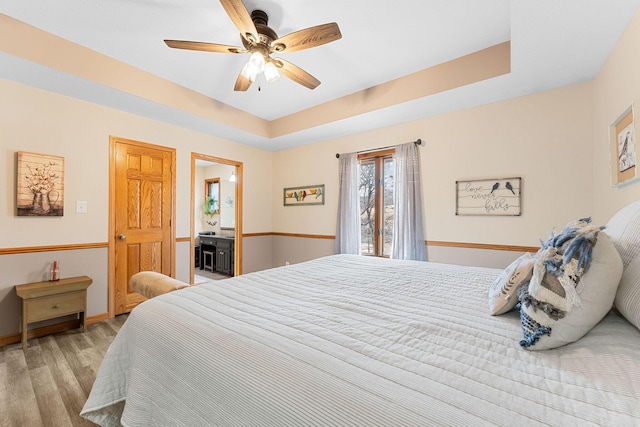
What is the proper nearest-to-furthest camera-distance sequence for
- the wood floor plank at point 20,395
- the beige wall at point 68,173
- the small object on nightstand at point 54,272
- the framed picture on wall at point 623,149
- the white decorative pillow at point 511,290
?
1. the white decorative pillow at point 511,290
2. the wood floor plank at point 20,395
3. the framed picture on wall at point 623,149
4. the beige wall at point 68,173
5. the small object on nightstand at point 54,272

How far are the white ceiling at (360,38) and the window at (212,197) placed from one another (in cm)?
339

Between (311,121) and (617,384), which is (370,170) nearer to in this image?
(311,121)

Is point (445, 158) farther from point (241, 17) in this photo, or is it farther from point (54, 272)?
point (54, 272)

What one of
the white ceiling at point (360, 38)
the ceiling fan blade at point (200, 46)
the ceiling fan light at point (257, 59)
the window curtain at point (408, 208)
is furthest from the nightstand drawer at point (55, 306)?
the window curtain at point (408, 208)

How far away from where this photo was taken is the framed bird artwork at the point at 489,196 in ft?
9.45

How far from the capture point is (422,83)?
2859 mm

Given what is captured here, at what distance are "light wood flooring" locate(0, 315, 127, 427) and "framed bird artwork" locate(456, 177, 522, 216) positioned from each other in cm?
363

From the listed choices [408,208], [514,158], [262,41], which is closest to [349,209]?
[408,208]

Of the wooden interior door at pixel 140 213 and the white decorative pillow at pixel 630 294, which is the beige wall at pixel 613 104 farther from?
the wooden interior door at pixel 140 213

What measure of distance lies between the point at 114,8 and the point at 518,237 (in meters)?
4.06

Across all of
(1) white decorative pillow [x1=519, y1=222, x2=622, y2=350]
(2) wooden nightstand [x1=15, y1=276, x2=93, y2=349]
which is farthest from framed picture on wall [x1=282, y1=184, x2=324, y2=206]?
(1) white decorative pillow [x1=519, y1=222, x2=622, y2=350]

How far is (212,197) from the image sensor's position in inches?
259

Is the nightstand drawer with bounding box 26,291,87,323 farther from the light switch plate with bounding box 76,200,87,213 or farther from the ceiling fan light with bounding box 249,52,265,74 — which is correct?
the ceiling fan light with bounding box 249,52,265,74

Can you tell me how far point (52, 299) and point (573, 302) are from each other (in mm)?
3777
